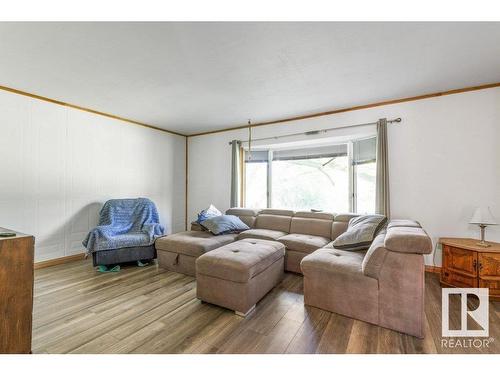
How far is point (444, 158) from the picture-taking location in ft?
10.2

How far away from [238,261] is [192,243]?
3.45 feet

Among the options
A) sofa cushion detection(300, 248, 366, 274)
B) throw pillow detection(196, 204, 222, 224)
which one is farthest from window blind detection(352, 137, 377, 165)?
throw pillow detection(196, 204, 222, 224)

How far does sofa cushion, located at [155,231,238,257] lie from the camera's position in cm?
299

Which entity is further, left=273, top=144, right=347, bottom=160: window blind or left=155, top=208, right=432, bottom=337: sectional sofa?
left=273, top=144, right=347, bottom=160: window blind

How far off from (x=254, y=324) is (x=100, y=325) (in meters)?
1.29

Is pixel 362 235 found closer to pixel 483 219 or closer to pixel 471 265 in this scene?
pixel 471 265

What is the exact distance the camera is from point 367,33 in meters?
1.89

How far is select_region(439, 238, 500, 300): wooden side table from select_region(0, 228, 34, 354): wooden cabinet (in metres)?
3.92

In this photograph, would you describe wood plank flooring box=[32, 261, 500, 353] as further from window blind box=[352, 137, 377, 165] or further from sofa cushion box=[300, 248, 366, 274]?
window blind box=[352, 137, 377, 165]
